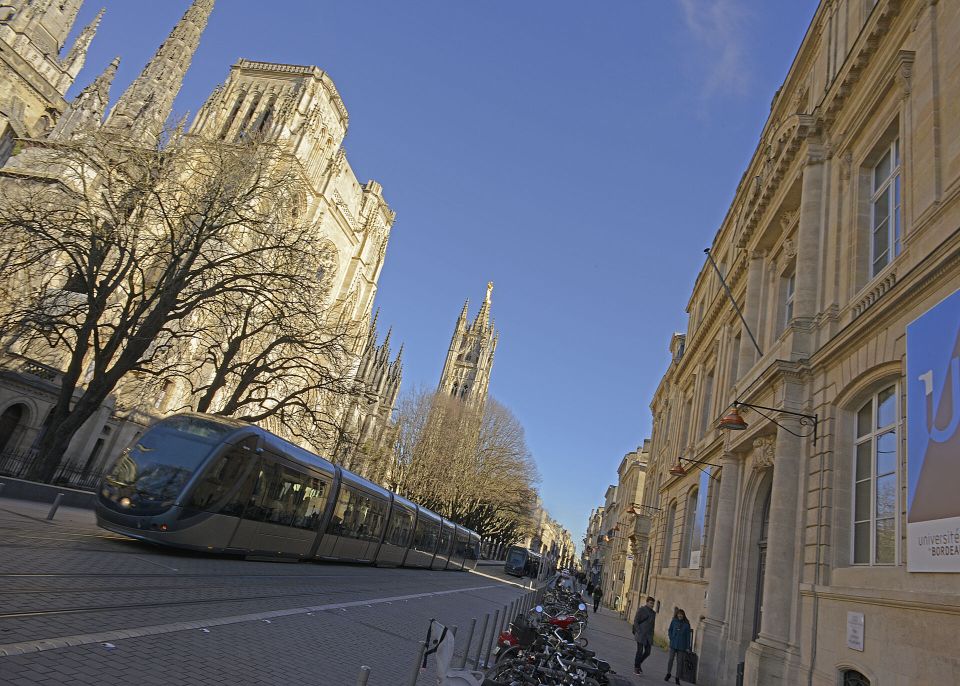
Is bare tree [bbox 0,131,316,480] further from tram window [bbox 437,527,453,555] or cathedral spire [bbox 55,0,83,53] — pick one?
cathedral spire [bbox 55,0,83,53]

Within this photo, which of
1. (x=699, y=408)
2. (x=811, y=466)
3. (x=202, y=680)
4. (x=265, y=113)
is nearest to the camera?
(x=202, y=680)

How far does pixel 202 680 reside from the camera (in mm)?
5176

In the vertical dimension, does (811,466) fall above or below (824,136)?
below

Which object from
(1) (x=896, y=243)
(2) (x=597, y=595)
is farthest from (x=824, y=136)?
(2) (x=597, y=595)

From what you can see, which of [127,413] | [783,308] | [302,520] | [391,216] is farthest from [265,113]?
[783,308]

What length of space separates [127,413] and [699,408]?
27605 mm

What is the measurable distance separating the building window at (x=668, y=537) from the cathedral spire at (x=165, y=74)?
185ft

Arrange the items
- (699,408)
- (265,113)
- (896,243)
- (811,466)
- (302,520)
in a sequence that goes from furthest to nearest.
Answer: (265,113)
(699,408)
(302,520)
(811,466)
(896,243)

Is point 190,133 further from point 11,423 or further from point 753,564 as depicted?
point 753,564

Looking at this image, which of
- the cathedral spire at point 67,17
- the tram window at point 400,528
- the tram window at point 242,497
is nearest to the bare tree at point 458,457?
the tram window at point 400,528

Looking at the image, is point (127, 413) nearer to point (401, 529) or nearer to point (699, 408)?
point (401, 529)

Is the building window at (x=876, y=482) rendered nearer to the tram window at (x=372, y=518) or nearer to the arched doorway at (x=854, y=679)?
the arched doorway at (x=854, y=679)

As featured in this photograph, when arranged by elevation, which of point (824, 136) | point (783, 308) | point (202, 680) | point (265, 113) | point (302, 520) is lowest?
point (202, 680)

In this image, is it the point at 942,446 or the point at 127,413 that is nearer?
the point at 942,446
